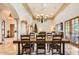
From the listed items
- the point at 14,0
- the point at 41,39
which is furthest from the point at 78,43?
the point at 14,0

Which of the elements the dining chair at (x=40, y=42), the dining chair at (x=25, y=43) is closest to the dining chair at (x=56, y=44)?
the dining chair at (x=40, y=42)

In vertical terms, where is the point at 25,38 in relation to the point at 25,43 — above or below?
above

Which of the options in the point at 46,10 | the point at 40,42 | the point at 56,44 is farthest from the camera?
the point at 56,44

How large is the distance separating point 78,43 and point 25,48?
1.64m

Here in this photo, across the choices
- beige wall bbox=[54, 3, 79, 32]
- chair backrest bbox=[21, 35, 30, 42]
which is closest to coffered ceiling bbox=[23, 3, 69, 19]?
beige wall bbox=[54, 3, 79, 32]

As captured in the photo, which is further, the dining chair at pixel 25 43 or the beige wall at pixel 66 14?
the dining chair at pixel 25 43

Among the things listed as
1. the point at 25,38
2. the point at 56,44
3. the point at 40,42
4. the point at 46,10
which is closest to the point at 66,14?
the point at 46,10

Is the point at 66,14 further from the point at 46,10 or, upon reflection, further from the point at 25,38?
the point at 25,38

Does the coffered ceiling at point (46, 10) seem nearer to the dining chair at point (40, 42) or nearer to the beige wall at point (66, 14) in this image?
the beige wall at point (66, 14)

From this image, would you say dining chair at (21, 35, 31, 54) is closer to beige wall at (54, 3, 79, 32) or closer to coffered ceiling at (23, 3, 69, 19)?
coffered ceiling at (23, 3, 69, 19)

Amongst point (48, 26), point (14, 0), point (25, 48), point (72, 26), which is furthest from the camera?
point (25, 48)

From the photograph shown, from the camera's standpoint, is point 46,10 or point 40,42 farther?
point 40,42

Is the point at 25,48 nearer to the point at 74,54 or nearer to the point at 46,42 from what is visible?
the point at 46,42
